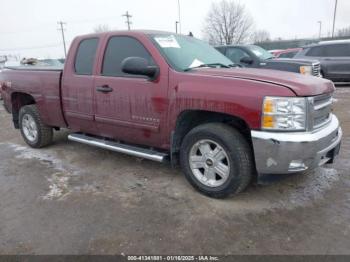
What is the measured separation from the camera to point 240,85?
3168mm

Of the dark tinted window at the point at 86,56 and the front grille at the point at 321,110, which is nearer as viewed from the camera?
the front grille at the point at 321,110

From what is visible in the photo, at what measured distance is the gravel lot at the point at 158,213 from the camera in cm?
280

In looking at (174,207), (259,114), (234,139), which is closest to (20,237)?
(174,207)

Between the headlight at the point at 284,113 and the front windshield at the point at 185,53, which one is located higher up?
the front windshield at the point at 185,53

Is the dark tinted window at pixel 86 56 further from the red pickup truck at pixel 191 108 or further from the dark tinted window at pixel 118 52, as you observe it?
the dark tinted window at pixel 118 52

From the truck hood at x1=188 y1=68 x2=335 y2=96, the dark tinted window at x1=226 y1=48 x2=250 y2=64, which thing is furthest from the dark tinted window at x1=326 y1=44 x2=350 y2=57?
the truck hood at x1=188 y1=68 x2=335 y2=96

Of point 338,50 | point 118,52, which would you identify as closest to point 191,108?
point 118,52

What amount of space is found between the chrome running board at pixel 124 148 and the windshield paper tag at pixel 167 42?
1.29 meters

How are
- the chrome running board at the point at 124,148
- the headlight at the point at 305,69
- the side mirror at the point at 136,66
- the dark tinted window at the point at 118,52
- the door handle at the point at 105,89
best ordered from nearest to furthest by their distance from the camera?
the side mirror at the point at 136,66 < the chrome running board at the point at 124,148 < the dark tinted window at the point at 118,52 < the door handle at the point at 105,89 < the headlight at the point at 305,69

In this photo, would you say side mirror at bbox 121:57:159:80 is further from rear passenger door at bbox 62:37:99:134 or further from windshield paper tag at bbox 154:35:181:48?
rear passenger door at bbox 62:37:99:134

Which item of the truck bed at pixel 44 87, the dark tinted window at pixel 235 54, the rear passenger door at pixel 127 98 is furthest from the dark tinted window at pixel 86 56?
the dark tinted window at pixel 235 54

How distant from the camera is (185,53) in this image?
13.2 ft

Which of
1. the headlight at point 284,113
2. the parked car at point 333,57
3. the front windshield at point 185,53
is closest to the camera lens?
the headlight at point 284,113

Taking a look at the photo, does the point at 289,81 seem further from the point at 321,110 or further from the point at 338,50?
the point at 338,50
